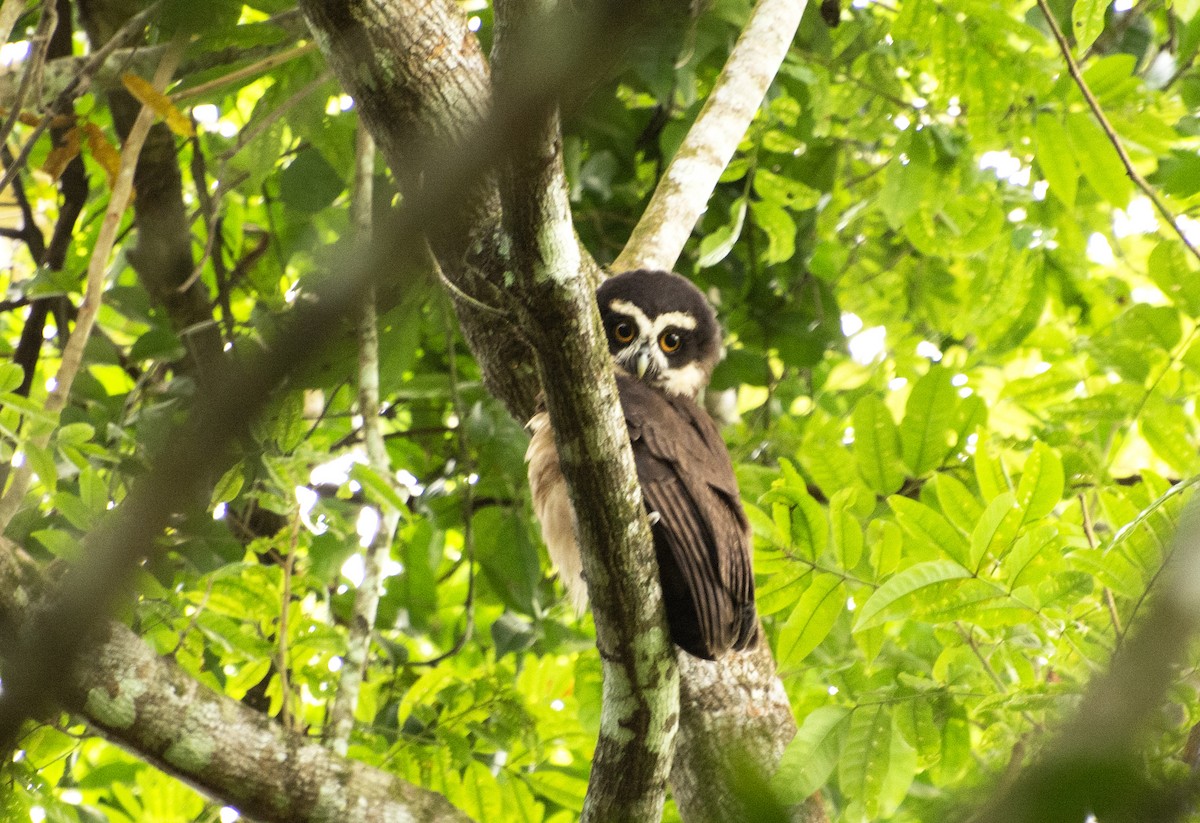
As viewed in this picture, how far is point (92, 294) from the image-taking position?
3.32 meters

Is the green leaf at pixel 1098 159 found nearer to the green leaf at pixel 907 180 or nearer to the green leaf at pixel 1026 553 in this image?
the green leaf at pixel 907 180

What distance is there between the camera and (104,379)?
17.3 ft

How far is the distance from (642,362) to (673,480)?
35.5 inches

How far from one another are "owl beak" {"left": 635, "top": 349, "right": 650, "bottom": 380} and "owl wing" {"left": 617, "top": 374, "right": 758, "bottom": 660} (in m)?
0.51

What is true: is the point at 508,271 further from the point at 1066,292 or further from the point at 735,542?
the point at 1066,292

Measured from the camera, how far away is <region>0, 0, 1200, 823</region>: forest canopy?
88.7 inches

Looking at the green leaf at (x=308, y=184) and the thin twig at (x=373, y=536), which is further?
the green leaf at (x=308, y=184)

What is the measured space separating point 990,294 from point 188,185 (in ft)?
12.7

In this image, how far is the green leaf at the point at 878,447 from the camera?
313cm

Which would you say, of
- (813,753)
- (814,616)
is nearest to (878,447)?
(814,616)

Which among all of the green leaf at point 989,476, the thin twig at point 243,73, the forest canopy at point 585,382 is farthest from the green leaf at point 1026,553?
the thin twig at point 243,73

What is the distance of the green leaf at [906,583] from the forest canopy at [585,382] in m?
0.01

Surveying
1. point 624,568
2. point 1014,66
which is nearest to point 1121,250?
point 1014,66

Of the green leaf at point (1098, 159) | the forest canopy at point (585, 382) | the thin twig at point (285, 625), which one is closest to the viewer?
the forest canopy at point (585, 382)
